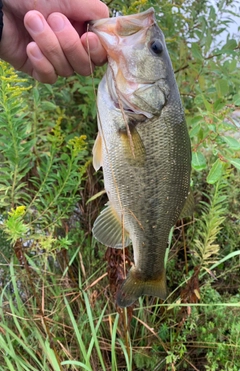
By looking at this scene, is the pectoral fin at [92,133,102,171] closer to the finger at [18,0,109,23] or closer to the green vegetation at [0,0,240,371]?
the green vegetation at [0,0,240,371]

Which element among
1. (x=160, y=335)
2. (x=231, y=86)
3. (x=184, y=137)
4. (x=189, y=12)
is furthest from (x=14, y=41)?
(x=160, y=335)

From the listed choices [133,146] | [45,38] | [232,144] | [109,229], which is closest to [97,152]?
[133,146]

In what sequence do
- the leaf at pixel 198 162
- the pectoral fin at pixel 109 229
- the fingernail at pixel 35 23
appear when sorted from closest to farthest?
the fingernail at pixel 35 23 → the pectoral fin at pixel 109 229 → the leaf at pixel 198 162

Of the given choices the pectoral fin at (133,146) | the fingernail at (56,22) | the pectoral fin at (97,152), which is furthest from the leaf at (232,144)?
the fingernail at (56,22)

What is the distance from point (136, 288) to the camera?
144 cm

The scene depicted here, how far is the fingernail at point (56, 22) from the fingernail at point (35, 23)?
0.13 ft

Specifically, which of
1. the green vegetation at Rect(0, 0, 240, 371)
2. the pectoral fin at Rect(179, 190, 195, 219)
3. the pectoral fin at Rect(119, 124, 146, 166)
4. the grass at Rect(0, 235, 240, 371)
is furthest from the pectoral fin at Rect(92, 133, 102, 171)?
the grass at Rect(0, 235, 240, 371)

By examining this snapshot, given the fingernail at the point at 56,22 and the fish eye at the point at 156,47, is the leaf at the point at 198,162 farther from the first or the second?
the fingernail at the point at 56,22

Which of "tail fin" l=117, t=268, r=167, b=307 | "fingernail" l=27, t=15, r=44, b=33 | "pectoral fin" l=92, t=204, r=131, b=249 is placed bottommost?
"tail fin" l=117, t=268, r=167, b=307

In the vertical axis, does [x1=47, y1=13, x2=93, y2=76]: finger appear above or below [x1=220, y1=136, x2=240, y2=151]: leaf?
above

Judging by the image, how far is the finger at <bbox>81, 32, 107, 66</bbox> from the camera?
114 cm

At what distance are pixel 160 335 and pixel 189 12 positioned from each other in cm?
195

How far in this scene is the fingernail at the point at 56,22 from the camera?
1152 millimetres

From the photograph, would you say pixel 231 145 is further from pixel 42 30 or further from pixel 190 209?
pixel 42 30
